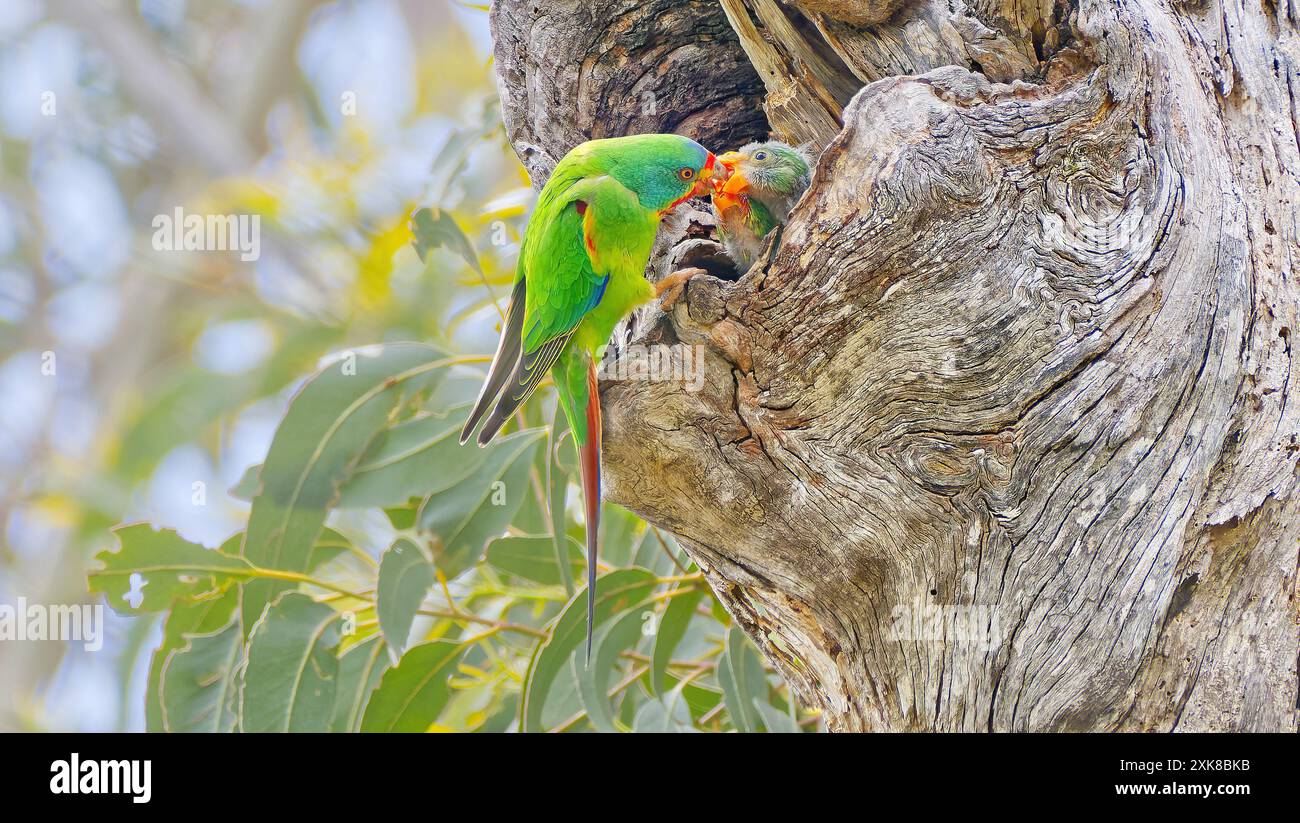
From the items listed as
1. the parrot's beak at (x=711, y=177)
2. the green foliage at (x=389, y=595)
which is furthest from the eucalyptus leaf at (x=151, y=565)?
the parrot's beak at (x=711, y=177)

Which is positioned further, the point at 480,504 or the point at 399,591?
the point at 480,504

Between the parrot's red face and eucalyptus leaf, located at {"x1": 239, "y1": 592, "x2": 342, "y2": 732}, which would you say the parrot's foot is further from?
eucalyptus leaf, located at {"x1": 239, "y1": 592, "x2": 342, "y2": 732}

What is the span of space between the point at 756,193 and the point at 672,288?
39cm

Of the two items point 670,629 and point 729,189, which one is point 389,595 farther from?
point 729,189

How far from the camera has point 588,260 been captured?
6.86ft

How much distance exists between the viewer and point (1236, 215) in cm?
184

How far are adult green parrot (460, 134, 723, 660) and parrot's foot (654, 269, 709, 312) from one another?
5 cm

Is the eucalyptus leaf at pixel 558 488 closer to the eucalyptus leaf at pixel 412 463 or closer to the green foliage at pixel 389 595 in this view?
the green foliage at pixel 389 595

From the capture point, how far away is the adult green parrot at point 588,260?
2066mm

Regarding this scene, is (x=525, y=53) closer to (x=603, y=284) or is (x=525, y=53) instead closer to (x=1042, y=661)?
(x=603, y=284)

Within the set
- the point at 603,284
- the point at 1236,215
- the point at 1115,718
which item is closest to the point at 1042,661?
the point at 1115,718

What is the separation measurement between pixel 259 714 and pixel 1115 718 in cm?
192

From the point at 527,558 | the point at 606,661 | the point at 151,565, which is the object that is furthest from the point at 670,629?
the point at 151,565

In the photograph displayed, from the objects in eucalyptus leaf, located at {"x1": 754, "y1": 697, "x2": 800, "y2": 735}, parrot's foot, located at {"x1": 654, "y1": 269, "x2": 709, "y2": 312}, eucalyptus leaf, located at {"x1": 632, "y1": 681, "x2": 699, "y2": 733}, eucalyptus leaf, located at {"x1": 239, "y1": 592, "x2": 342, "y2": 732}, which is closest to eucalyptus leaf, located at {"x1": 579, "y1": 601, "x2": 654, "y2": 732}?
eucalyptus leaf, located at {"x1": 632, "y1": 681, "x2": 699, "y2": 733}
